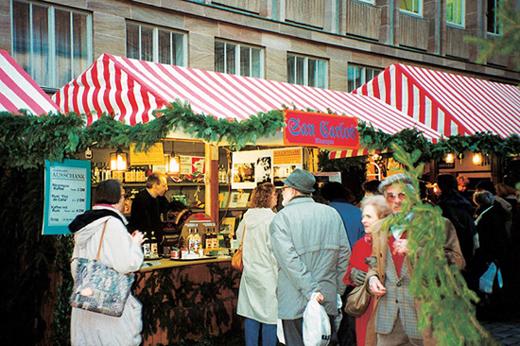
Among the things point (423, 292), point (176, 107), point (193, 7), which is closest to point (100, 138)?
point (176, 107)

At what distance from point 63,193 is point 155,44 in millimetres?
6317

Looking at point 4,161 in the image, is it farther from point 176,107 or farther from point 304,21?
point 304,21

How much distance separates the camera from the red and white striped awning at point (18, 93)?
6555mm

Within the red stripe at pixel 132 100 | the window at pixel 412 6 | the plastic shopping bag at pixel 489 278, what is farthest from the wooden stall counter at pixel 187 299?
the window at pixel 412 6

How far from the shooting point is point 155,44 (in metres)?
12.1

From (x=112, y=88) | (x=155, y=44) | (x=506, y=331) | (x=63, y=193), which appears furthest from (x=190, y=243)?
(x=155, y=44)

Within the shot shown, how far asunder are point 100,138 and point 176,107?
91cm

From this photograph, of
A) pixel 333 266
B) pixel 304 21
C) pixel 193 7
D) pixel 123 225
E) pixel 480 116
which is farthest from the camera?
pixel 304 21

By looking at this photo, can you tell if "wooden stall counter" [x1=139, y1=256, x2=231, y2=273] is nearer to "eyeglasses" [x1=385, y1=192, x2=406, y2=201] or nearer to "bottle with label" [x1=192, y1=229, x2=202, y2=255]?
"bottle with label" [x1=192, y1=229, x2=202, y2=255]

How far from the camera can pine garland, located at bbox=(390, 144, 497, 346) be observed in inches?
88.4

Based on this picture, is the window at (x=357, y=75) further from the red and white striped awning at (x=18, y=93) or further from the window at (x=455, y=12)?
the red and white striped awning at (x=18, y=93)

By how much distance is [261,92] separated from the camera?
26.9ft

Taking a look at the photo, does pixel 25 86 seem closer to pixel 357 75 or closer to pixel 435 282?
pixel 435 282

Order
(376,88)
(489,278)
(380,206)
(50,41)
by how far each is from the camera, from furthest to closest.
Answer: (376,88), (50,41), (489,278), (380,206)
